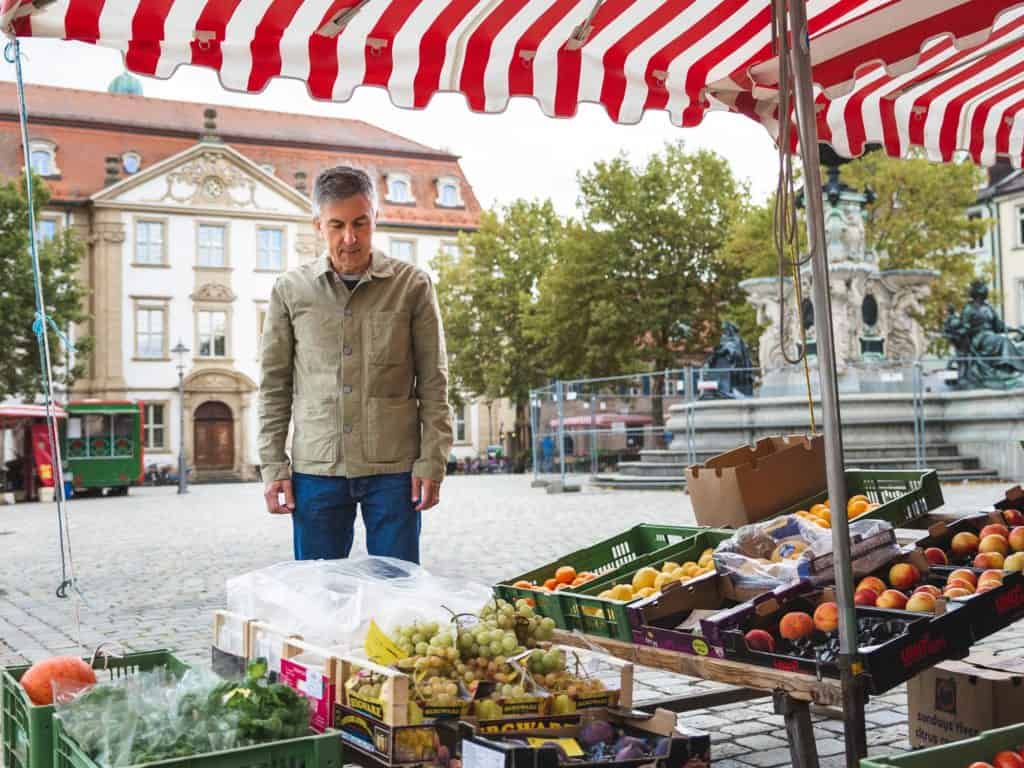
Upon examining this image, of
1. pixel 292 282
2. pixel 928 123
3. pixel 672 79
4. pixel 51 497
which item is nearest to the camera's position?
pixel 292 282

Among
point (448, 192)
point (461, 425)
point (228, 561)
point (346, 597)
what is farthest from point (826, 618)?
point (448, 192)

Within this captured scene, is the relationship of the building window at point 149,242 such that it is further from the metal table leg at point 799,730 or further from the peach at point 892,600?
the metal table leg at point 799,730

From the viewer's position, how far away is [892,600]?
363 centimetres

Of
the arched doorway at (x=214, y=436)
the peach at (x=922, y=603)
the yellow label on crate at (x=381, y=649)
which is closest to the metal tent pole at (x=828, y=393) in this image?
the peach at (x=922, y=603)

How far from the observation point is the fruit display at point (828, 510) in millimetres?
4355

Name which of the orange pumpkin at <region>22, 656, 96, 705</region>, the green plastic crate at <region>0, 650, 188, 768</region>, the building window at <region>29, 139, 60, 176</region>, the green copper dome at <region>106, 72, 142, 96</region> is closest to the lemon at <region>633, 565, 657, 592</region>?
the green plastic crate at <region>0, 650, 188, 768</region>

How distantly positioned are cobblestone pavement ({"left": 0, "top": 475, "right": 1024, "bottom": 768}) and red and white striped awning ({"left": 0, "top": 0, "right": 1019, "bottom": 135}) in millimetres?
2625

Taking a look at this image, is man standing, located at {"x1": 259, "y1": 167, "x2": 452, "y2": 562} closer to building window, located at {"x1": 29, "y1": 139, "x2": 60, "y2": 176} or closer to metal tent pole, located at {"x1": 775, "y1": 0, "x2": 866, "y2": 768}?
metal tent pole, located at {"x1": 775, "y1": 0, "x2": 866, "y2": 768}

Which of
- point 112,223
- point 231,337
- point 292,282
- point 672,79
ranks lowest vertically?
point 292,282

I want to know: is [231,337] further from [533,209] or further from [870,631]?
[870,631]

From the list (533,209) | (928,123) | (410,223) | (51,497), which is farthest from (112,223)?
(928,123)

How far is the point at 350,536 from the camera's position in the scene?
4543 millimetres

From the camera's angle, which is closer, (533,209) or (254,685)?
(254,685)

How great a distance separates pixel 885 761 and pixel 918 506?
2.45 metres
